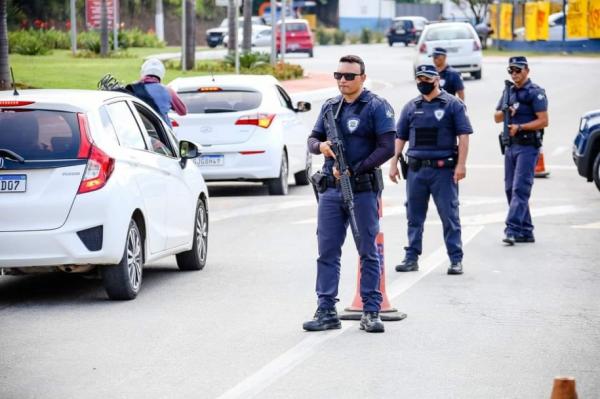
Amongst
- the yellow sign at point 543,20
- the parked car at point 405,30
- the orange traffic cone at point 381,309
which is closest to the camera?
the orange traffic cone at point 381,309

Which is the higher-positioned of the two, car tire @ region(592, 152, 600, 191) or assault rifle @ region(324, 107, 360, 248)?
assault rifle @ region(324, 107, 360, 248)

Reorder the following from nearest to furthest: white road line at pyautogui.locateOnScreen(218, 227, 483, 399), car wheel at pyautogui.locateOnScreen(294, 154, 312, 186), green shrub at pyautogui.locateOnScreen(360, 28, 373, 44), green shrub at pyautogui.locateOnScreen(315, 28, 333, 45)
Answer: white road line at pyautogui.locateOnScreen(218, 227, 483, 399), car wheel at pyautogui.locateOnScreen(294, 154, 312, 186), green shrub at pyautogui.locateOnScreen(315, 28, 333, 45), green shrub at pyautogui.locateOnScreen(360, 28, 373, 44)

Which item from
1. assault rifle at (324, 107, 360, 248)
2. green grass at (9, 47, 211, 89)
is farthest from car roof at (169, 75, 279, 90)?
green grass at (9, 47, 211, 89)

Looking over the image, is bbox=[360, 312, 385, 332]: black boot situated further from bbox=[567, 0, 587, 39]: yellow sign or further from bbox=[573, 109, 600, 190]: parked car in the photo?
bbox=[567, 0, 587, 39]: yellow sign

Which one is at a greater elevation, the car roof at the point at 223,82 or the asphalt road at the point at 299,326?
the car roof at the point at 223,82

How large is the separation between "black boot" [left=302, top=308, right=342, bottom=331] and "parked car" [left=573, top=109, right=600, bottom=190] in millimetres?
9860


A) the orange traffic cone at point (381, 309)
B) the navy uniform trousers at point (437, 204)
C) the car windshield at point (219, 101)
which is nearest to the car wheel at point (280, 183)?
the car windshield at point (219, 101)

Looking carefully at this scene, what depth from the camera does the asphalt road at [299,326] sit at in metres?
7.88

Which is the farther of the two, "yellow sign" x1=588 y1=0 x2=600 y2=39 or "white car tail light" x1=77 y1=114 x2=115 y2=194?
"yellow sign" x1=588 y1=0 x2=600 y2=39

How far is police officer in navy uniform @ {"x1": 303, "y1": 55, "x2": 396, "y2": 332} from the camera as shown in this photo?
9.48 meters

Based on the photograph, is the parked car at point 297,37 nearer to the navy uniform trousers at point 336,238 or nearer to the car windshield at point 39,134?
the car windshield at point 39,134

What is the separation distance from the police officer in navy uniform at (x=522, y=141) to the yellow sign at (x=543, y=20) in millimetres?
49222

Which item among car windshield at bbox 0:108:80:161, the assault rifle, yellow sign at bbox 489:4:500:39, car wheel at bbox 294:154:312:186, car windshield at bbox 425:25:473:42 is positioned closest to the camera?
the assault rifle

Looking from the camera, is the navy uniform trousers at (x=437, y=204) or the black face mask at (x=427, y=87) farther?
the navy uniform trousers at (x=437, y=204)
